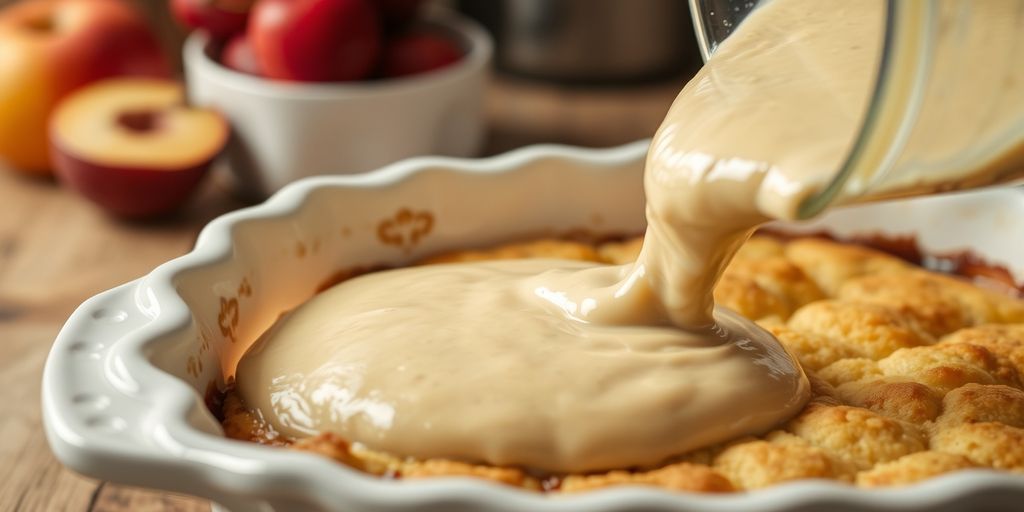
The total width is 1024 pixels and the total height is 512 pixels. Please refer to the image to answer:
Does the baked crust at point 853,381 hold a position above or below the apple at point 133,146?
above

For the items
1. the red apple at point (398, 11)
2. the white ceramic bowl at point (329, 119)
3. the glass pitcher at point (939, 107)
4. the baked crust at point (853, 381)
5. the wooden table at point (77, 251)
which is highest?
the glass pitcher at point (939, 107)

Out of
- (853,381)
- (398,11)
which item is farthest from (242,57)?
(853,381)

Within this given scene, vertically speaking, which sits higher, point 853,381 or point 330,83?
point 853,381

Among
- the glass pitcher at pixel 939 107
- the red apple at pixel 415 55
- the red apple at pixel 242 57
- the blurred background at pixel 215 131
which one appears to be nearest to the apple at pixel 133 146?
the blurred background at pixel 215 131

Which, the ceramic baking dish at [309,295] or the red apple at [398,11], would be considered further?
the red apple at [398,11]

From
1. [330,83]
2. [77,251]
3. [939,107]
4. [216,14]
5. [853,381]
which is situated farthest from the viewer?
[216,14]

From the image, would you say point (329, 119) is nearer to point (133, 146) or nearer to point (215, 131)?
point (215, 131)

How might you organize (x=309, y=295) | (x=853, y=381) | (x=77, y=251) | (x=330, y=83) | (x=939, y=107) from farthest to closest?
(x=330, y=83) < (x=77, y=251) < (x=309, y=295) < (x=853, y=381) < (x=939, y=107)

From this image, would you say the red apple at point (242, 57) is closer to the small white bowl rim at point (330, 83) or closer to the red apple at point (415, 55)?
the small white bowl rim at point (330, 83)
